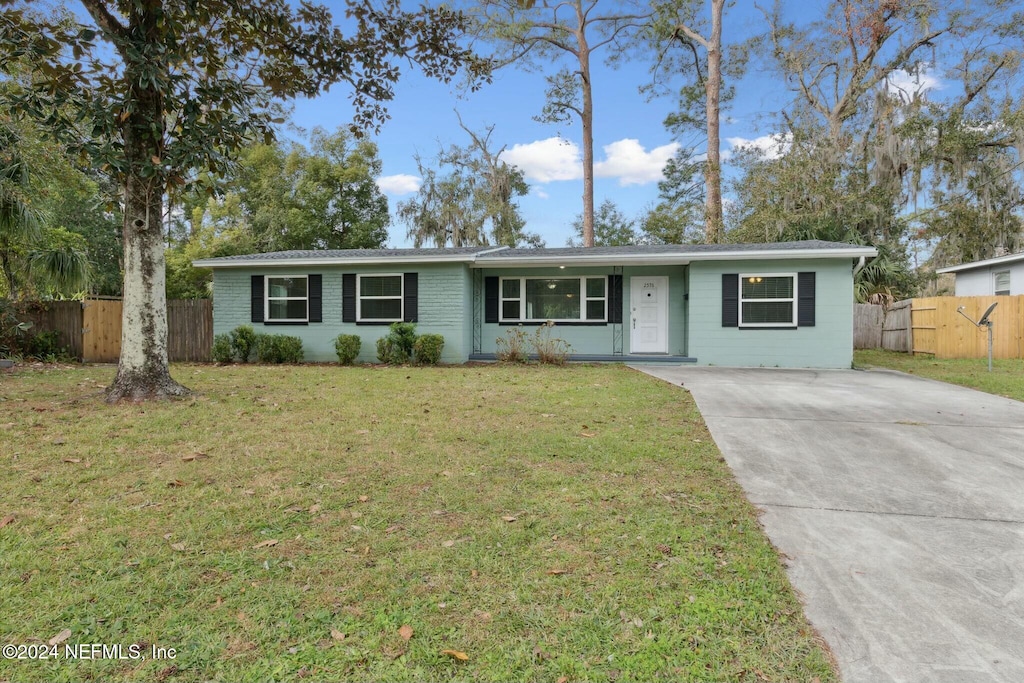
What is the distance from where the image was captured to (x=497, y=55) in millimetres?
20719

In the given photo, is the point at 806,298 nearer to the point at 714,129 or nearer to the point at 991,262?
the point at 991,262

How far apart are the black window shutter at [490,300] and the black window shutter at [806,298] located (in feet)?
22.0

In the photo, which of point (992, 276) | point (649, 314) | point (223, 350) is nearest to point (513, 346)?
point (649, 314)

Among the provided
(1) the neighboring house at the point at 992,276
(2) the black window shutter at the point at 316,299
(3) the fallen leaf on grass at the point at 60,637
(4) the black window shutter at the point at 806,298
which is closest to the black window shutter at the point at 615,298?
(4) the black window shutter at the point at 806,298

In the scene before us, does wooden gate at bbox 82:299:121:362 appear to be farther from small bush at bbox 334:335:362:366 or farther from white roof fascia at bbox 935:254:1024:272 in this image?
white roof fascia at bbox 935:254:1024:272

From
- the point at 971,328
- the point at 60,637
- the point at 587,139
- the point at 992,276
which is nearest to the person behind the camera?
the point at 60,637

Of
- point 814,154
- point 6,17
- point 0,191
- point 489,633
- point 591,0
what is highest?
point 591,0

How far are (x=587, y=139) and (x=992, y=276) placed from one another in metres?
13.9

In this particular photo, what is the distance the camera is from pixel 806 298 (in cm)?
1085

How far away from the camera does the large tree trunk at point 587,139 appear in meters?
20.5

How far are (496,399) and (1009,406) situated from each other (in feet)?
21.1

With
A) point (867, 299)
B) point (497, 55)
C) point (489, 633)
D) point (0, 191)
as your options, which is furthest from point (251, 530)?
point (497, 55)

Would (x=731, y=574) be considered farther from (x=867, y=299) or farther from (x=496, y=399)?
(x=867, y=299)

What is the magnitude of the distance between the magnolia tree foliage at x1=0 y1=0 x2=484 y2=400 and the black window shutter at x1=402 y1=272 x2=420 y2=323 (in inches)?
176
